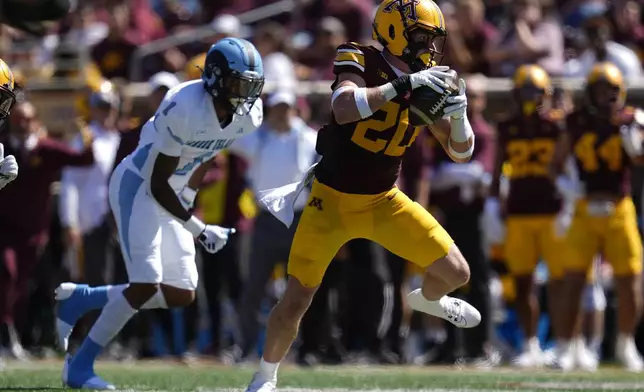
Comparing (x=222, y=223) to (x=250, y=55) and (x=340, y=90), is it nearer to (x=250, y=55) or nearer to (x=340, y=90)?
(x=250, y=55)

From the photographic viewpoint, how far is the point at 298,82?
35.9ft

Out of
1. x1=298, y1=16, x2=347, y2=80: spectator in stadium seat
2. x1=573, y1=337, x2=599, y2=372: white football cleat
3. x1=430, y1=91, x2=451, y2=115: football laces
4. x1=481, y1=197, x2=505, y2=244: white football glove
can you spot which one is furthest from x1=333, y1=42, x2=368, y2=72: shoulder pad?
x1=298, y1=16, x2=347, y2=80: spectator in stadium seat

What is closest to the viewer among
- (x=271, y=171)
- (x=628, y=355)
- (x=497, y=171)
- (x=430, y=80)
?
(x=430, y=80)

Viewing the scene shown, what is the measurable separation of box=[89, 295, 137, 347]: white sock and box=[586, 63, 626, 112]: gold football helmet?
13.2 feet

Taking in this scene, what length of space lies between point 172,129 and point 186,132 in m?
0.07

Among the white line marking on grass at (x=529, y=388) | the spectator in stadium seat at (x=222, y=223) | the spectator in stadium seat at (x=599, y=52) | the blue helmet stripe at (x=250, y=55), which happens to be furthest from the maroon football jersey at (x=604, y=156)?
the blue helmet stripe at (x=250, y=55)

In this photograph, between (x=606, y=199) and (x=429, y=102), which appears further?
(x=606, y=199)

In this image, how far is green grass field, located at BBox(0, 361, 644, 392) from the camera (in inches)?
264

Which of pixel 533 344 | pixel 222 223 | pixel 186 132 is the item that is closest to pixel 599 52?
pixel 533 344

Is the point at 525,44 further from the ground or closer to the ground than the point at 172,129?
further from the ground

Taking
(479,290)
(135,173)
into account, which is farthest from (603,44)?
(135,173)

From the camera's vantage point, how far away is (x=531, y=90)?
9516 millimetres

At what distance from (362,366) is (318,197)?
3.33 m

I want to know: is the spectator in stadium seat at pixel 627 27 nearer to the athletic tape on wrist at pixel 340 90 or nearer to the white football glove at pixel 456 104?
the white football glove at pixel 456 104
